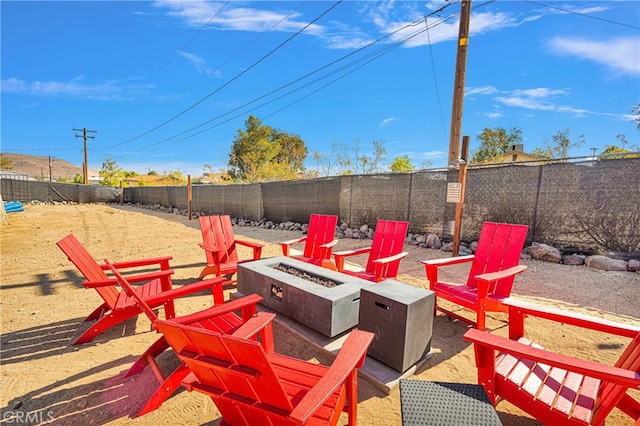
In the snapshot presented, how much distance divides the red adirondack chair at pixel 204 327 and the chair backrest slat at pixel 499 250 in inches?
85.6

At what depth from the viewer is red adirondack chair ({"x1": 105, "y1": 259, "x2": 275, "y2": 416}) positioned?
5.31 feet

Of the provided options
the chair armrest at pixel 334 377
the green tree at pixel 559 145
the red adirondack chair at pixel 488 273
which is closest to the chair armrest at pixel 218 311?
the chair armrest at pixel 334 377

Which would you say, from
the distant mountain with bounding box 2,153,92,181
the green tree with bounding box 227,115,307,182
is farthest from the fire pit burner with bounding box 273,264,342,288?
the distant mountain with bounding box 2,153,92,181

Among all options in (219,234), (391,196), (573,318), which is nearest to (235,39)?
(391,196)

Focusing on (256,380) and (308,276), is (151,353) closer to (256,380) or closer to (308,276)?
(256,380)

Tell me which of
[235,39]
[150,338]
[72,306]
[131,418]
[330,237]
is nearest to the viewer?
[131,418]

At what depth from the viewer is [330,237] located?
4.23 meters

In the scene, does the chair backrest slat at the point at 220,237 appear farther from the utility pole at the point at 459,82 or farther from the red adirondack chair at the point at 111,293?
the utility pole at the point at 459,82

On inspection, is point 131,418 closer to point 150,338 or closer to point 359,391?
point 150,338

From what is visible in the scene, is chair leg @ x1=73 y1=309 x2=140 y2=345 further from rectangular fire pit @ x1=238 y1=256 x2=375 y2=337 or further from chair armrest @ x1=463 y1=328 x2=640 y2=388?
chair armrest @ x1=463 y1=328 x2=640 y2=388

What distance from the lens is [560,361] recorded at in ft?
3.91

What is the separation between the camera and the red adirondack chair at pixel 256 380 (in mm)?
974

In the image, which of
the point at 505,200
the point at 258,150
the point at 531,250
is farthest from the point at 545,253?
the point at 258,150

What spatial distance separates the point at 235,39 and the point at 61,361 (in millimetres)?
15344
